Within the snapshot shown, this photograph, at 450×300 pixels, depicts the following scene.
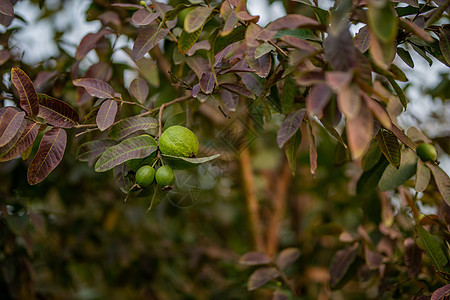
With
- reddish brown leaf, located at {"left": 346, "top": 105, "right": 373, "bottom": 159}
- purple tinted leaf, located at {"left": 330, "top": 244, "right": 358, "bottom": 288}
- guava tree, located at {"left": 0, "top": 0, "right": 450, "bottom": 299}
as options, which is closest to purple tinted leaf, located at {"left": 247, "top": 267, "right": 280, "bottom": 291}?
guava tree, located at {"left": 0, "top": 0, "right": 450, "bottom": 299}

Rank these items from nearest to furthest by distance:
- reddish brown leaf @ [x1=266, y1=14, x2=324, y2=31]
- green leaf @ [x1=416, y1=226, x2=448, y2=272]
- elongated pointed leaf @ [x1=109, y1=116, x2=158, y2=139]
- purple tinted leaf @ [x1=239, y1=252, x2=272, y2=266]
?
reddish brown leaf @ [x1=266, y1=14, x2=324, y2=31] < elongated pointed leaf @ [x1=109, y1=116, x2=158, y2=139] < green leaf @ [x1=416, y1=226, x2=448, y2=272] < purple tinted leaf @ [x1=239, y1=252, x2=272, y2=266]

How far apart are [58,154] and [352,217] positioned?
1966 millimetres

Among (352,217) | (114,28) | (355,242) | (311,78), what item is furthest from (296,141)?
(352,217)

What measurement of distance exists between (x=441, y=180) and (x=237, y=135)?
561 millimetres

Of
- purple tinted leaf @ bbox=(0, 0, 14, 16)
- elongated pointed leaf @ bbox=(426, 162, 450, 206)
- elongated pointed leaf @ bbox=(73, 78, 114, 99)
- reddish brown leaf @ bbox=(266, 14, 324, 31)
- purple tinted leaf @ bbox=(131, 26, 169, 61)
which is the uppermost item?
reddish brown leaf @ bbox=(266, 14, 324, 31)

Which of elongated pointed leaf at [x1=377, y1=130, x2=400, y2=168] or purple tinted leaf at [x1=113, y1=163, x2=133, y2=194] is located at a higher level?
elongated pointed leaf at [x1=377, y1=130, x2=400, y2=168]

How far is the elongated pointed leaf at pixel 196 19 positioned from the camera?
647mm

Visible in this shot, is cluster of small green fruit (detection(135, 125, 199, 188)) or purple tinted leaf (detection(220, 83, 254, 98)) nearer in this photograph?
cluster of small green fruit (detection(135, 125, 199, 188))

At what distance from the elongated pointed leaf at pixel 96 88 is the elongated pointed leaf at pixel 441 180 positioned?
78 cm

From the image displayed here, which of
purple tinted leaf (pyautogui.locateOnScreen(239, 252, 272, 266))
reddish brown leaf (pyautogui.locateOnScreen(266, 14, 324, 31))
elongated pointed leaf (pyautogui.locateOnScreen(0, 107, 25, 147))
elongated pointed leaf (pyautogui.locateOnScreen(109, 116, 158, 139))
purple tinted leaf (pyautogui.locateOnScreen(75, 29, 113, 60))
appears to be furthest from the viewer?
purple tinted leaf (pyautogui.locateOnScreen(239, 252, 272, 266))

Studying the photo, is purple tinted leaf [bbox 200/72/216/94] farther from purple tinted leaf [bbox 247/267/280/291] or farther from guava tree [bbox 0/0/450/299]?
purple tinted leaf [bbox 247/267/280/291]

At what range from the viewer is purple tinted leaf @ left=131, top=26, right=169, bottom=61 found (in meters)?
0.84

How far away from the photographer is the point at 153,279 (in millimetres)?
1791

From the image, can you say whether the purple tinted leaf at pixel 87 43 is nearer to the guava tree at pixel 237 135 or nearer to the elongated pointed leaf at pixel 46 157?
the guava tree at pixel 237 135
